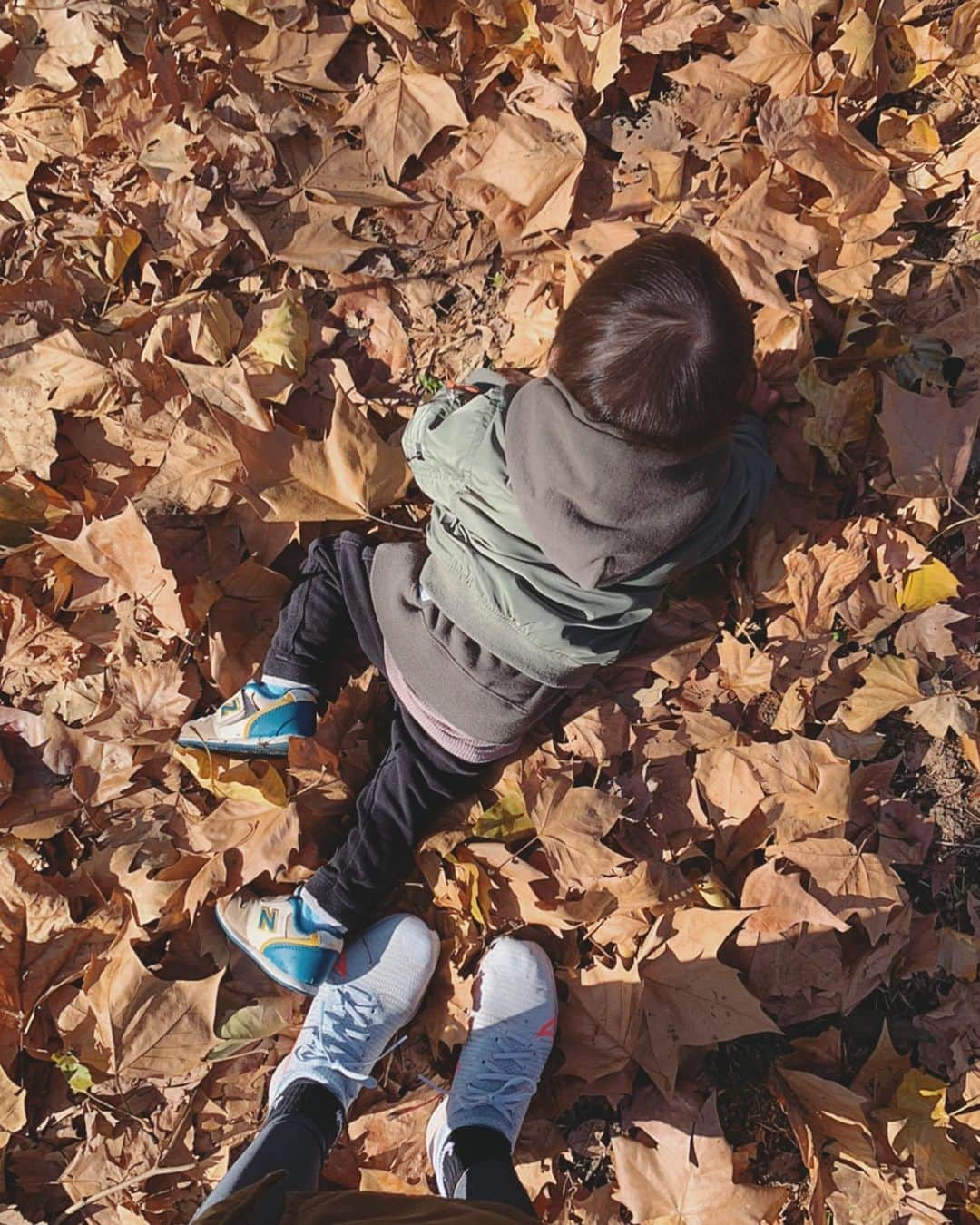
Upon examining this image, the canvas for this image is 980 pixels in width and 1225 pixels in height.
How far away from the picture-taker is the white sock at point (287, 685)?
2100mm

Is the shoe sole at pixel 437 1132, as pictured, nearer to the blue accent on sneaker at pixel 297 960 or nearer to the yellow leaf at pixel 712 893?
the blue accent on sneaker at pixel 297 960

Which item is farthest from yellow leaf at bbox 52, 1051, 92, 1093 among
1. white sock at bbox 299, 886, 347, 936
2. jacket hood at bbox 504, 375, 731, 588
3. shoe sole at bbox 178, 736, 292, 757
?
jacket hood at bbox 504, 375, 731, 588

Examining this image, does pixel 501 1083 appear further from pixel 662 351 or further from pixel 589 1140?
pixel 662 351

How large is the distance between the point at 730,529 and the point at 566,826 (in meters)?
0.70

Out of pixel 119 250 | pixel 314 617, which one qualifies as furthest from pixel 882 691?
pixel 119 250

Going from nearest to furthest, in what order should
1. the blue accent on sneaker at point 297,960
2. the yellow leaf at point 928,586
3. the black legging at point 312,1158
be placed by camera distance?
1. the black legging at point 312,1158
2. the yellow leaf at point 928,586
3. the blue accent on sneaker at point 297,960

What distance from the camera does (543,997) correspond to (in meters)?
1.95

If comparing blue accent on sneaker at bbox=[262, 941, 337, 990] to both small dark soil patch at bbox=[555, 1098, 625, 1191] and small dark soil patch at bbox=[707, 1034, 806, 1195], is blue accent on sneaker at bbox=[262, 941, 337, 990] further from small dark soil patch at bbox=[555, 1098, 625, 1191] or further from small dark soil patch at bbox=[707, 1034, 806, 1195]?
small dark soil patch at bbox=[707, 1034, 806, 1195]

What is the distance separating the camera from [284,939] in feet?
6.53

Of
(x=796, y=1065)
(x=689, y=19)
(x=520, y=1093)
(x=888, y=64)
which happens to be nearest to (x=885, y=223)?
(x=888, y=64)

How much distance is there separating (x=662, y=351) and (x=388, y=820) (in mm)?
1158

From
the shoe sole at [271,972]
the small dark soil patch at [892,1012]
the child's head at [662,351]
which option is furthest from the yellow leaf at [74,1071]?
the child's head at [662,351]

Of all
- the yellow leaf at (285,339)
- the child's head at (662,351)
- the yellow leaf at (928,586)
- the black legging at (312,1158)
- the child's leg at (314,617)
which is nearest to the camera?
the child's head at (662,351)

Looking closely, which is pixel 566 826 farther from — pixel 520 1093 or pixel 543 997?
pixel 520 1093
